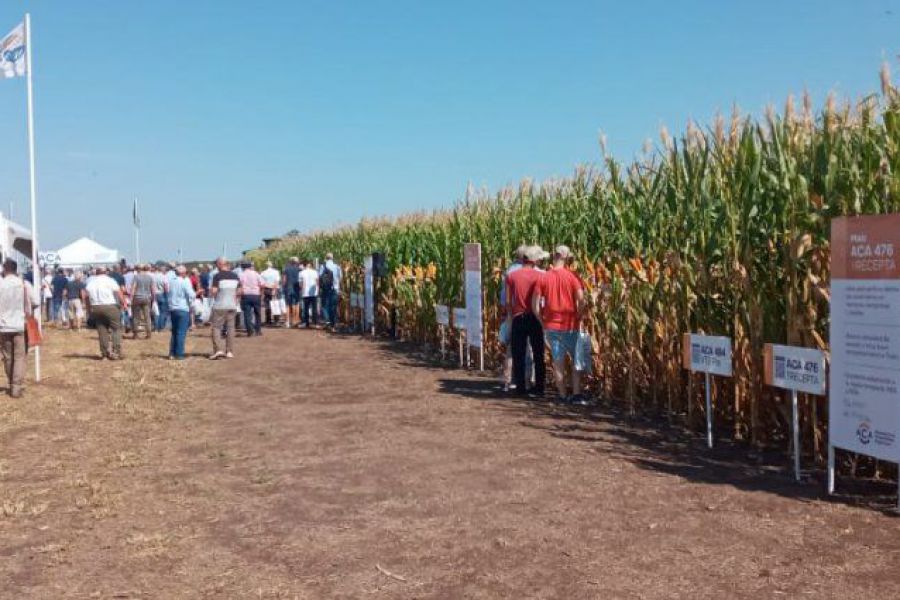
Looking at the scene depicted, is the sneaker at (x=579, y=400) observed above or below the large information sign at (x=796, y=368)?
below

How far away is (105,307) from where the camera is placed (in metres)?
17.1

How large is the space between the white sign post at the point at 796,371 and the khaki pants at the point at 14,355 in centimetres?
1028

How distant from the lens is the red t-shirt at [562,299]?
10695 millimetres

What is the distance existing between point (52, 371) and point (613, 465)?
40.0ft

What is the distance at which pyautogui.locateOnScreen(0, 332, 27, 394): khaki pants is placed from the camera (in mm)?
12070

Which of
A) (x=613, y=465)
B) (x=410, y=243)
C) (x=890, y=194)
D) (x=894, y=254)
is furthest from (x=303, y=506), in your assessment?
(x=410, y=243)

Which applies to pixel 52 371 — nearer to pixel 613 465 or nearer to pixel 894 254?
pixel 613 465

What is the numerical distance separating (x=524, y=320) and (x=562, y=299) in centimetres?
92

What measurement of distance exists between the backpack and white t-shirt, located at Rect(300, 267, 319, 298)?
25 centimetres

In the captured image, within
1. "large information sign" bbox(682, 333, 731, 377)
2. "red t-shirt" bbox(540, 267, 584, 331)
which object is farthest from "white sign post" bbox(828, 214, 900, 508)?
A: "red t-shirt" bbox(540, 267, 584, 331)

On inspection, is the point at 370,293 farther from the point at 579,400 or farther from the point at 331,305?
the point at 579,400

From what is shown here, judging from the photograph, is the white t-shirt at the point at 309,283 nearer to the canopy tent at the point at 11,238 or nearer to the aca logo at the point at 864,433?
the canopy tent at the point at 11,238

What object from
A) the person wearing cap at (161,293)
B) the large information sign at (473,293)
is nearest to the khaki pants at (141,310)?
the person wearing cap at (161,293)

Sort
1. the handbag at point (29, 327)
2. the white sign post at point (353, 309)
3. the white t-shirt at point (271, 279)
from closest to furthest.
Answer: the handbag at point (29, 327)
the white sign post at point (353, 309)
the white t-shirt at point (271, 279)
